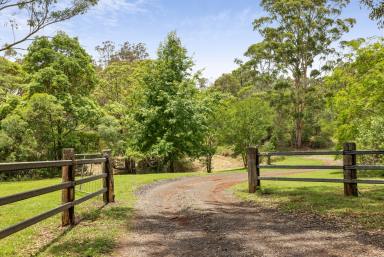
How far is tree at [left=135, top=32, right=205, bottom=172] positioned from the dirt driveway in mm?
20803

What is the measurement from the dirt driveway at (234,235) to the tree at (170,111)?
2080 centimetres

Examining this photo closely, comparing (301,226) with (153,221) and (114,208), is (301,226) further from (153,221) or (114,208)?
(114,208)

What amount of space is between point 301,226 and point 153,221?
12.9ft

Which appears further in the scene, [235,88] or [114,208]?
[235,88]

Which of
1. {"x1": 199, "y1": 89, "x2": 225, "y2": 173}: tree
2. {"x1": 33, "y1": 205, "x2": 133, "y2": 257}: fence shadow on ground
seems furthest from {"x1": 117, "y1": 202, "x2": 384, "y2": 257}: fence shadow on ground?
{"x1": 199, "y1": 89, "x2": 225, "y2": 173}: tree

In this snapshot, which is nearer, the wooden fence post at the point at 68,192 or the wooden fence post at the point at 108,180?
the wooden fence post at the point at 68,192

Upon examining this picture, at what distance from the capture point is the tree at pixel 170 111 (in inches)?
1292

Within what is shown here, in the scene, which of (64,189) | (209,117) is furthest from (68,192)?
(209,117)

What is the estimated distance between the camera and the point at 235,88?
8338 cm

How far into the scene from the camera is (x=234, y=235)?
8016mm

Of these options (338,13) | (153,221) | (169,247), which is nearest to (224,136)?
(338,13)

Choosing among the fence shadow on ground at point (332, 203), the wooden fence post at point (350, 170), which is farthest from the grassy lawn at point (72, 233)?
the wooden fence post at point (350, 170)

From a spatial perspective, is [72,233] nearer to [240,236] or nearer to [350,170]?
[240,236]

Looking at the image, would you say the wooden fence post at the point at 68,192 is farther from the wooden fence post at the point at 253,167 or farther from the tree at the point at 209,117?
the tree at the point at 209,117
